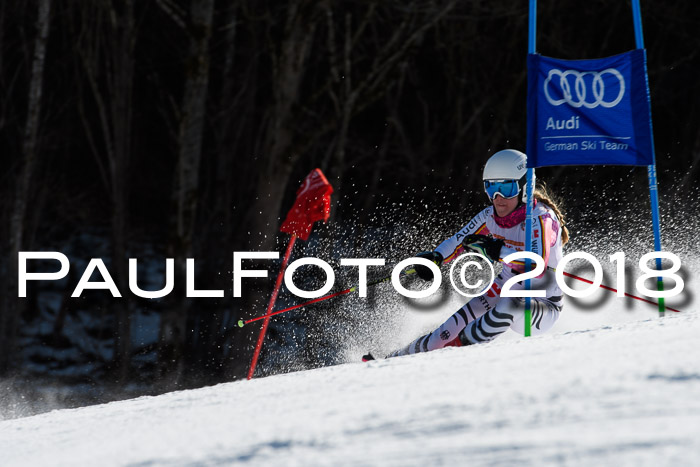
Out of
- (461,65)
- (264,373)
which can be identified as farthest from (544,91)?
(461,65)

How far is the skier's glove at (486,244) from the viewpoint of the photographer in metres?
5.57

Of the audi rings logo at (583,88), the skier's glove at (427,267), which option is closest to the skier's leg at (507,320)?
the skier's glove at (427,267)

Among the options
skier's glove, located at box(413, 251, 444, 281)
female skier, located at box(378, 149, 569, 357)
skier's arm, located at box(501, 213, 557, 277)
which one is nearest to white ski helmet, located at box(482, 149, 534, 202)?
female skier, located at box(378, 149, 569, 357)

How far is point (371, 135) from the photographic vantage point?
16.2 m

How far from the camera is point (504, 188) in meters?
5.73

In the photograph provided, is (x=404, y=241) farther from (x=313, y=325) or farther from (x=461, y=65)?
(x=461, y=65)

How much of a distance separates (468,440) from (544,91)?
328 cm

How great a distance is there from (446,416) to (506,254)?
2465 mm

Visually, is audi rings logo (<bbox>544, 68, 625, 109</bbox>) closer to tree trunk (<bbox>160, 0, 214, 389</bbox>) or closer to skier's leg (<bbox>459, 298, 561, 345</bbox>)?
skier's leg (<bbox>459, 298, 561, 345</bbox>)

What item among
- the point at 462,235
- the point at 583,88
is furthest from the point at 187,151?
the point at 583,88

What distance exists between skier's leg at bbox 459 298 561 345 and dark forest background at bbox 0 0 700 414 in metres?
5.72

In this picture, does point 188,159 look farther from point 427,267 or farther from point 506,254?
point 506,254

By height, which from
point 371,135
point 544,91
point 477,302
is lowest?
point 477,302

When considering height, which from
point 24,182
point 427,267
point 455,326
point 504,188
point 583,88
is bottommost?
point 455,326
